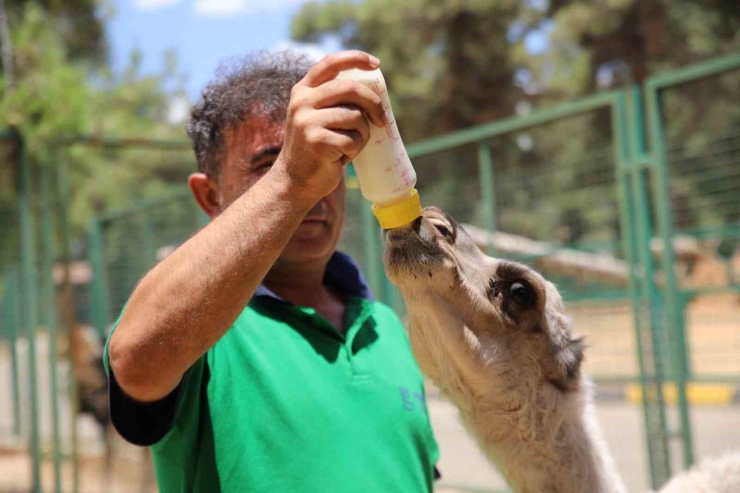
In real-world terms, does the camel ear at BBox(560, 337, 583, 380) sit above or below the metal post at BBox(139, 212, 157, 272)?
below

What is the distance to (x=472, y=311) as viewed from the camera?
6.36 ft

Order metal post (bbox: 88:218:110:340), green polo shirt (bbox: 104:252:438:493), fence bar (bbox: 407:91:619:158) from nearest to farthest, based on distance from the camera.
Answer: green polo shirt (bbox: 104:252:438:493)
fence bar (bbox: 407:91:619:158)
metal post (bbox: 88:218:110:340)

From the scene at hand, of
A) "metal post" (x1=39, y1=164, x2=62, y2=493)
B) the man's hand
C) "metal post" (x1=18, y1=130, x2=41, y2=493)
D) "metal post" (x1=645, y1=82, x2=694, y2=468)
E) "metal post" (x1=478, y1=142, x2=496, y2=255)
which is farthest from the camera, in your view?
"metal post" (x1=478, y1=142, x2=496, y2=255)

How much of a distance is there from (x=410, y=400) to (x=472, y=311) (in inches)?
12.5

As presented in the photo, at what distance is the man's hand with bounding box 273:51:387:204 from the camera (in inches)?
53.9

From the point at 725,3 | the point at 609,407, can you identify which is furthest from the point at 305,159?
the point at 725,3

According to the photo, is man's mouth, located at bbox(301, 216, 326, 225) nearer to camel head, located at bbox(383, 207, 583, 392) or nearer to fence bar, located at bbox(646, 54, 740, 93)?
camel head, located at bbox(383, 207, 583, 392)

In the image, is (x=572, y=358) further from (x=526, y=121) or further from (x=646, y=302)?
(x=526, y=121)

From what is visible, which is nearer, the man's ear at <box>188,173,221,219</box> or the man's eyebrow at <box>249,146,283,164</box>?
the man's eyebrow at <box>249,146,283,164</box>

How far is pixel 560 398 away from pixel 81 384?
25.6 ft

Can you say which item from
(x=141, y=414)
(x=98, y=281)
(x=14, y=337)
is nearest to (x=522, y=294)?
(x=141, y=414)

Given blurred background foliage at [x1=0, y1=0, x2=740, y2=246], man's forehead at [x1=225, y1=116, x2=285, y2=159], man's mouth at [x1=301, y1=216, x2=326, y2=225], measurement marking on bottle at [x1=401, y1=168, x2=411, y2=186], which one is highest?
blurred background foliage at [x1=0, y1=0, x2=740, y2=246]

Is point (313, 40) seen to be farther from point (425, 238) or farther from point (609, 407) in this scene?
point (425, 238)

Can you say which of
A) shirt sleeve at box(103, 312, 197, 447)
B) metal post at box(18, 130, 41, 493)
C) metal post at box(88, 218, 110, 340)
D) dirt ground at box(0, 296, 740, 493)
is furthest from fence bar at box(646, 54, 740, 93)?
metal post at box(88, 218, 110, 340)
